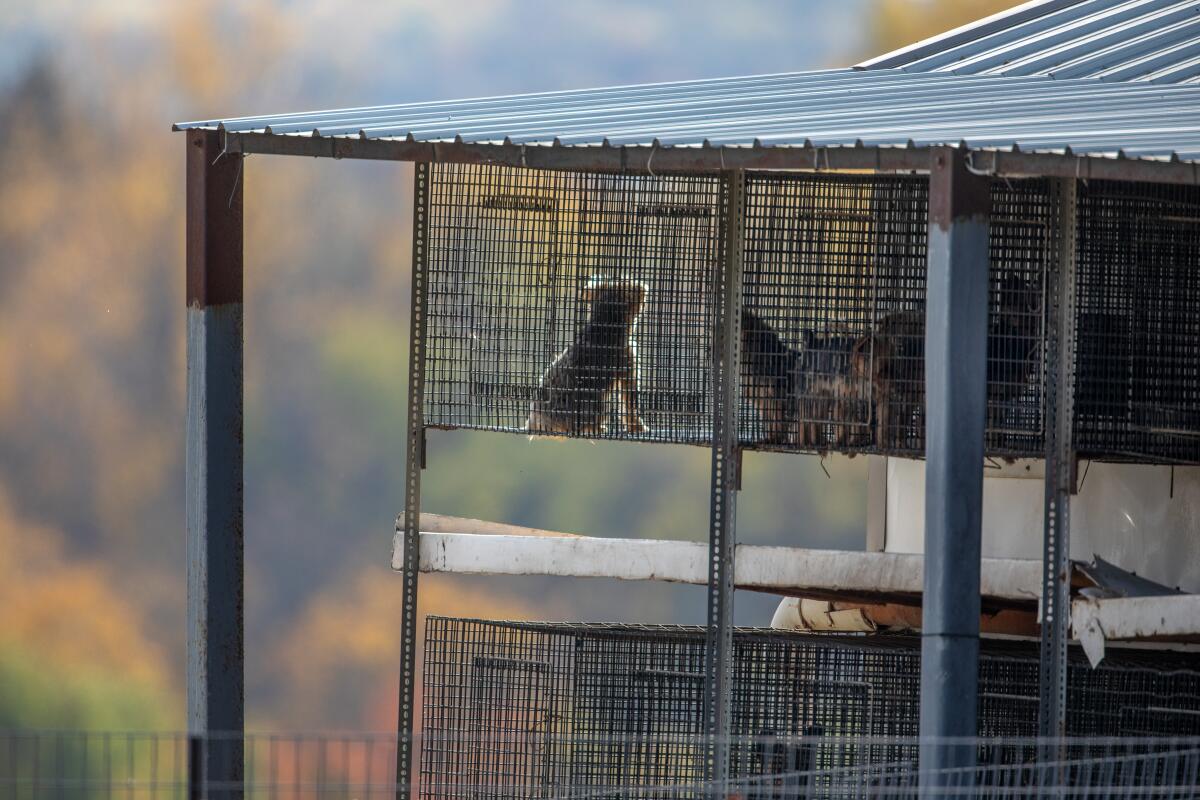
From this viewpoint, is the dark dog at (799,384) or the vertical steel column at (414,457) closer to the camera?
the dark dog at (799,384)

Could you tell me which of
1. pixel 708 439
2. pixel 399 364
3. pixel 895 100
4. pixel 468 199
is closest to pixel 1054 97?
pixel 895 100

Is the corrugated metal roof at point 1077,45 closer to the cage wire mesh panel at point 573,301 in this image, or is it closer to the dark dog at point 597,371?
the cage wire mesh panel at point 573,301

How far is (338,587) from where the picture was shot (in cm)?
2811

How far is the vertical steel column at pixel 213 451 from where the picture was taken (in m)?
7.91

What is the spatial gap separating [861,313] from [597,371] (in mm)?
1440

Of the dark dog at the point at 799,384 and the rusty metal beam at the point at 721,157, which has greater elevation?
the rusty metal beam at the point at 721,157

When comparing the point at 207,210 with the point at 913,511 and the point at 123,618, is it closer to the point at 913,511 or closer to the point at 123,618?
the point at 913,511

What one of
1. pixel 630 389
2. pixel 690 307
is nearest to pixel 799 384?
pixel 690 307

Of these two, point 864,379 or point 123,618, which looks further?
point 123,618

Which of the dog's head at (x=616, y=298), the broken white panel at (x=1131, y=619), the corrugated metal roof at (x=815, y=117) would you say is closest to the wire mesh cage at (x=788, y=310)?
the dog's head at (x=616, y=298)

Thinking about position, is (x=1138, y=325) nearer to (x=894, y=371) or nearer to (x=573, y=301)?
(x=894, y=371)

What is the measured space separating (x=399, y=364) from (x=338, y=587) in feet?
12.4

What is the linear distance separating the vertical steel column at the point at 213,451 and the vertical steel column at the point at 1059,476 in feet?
12.5

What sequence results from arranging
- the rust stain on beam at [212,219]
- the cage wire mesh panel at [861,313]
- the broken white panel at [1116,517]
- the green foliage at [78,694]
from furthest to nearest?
the green foliage at [78,694] → the broken white panel at [1116,517] → the cage wire mesh panel at [861,313] → the rust stain on beam at [212,219]
